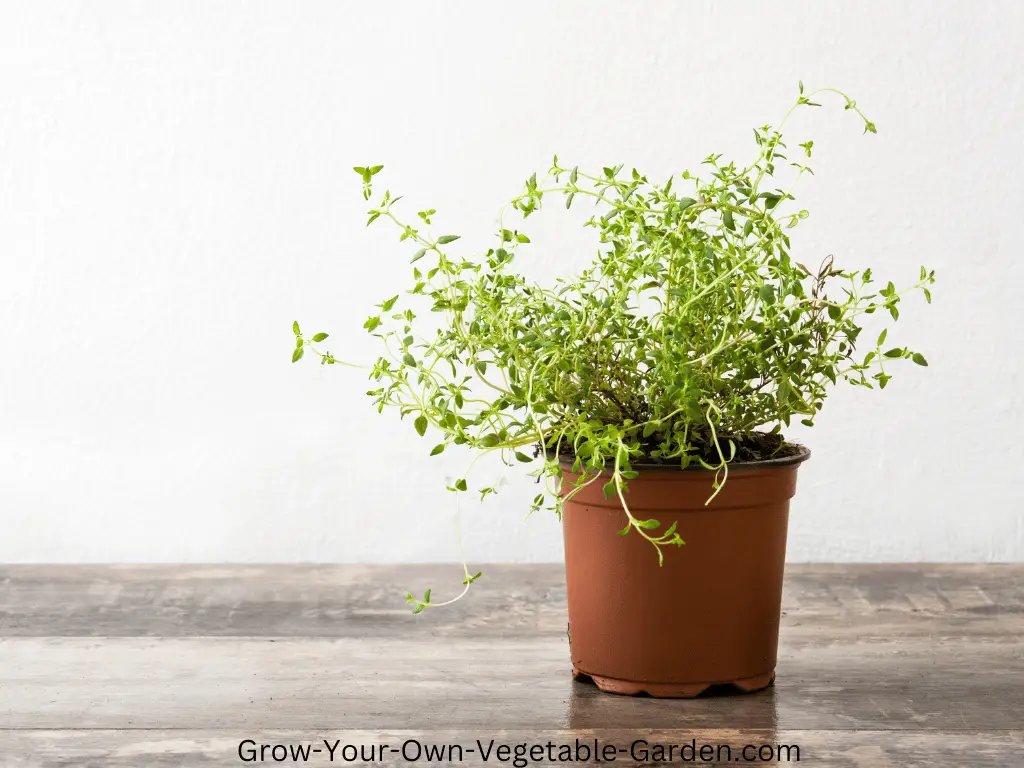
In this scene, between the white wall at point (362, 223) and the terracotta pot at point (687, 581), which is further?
the white wall at point (362, 223)

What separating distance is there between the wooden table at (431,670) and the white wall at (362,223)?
38 centimetres

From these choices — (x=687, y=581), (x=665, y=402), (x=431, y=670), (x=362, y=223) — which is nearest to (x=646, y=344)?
(x=665, y=402)

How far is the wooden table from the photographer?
88cm

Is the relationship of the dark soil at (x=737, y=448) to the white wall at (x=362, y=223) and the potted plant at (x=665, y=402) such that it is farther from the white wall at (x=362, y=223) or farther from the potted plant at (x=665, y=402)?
the white wall at (x=362, y=223)

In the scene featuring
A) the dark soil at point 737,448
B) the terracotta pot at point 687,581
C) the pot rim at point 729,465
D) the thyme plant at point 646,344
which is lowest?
the terracotta pot at point 687,581

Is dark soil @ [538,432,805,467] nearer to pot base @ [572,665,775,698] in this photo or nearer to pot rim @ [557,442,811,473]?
pot rim @ [557,442,811,473]

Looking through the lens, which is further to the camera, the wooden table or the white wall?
the white wall

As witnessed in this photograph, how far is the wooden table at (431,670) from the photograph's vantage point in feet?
2.89

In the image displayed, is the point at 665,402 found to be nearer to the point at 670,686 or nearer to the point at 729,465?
the point at 729,465

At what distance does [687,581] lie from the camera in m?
0.97

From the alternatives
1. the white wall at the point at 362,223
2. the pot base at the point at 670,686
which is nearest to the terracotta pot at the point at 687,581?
the pot base at the point at 670,686

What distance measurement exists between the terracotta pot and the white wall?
0.84 metres

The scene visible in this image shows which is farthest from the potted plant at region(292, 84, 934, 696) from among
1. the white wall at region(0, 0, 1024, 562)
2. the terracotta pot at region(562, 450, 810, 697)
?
the white wall at region(0, 0, 1024, 562)

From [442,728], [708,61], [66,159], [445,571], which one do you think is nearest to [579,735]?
[442,728]
